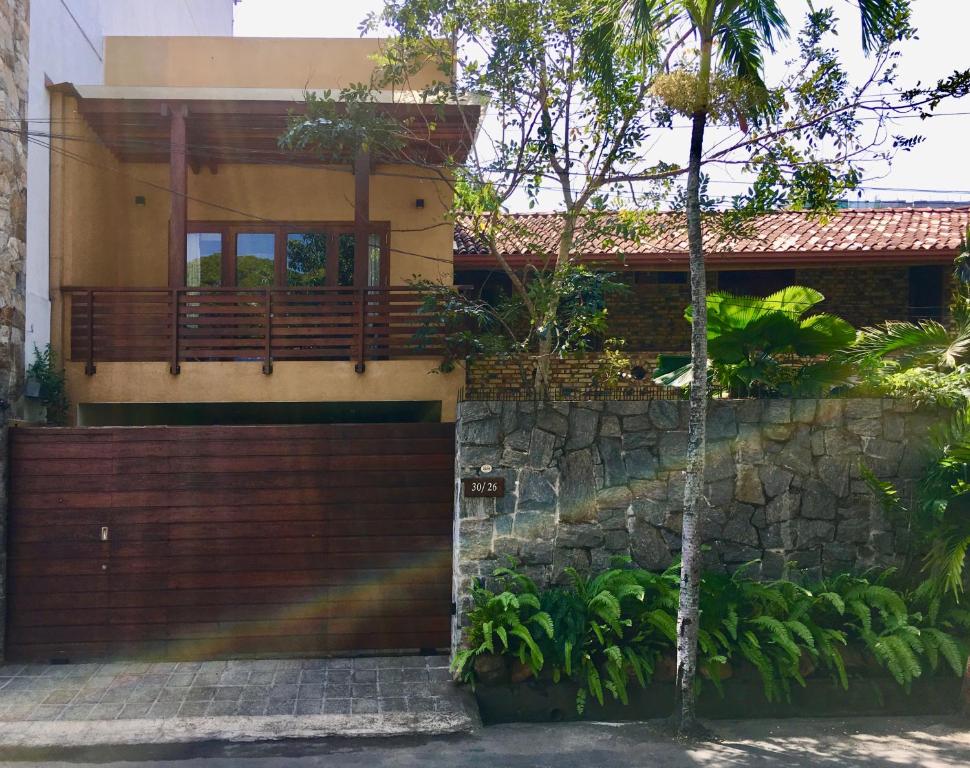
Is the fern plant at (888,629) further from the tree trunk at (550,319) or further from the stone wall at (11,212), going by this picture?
the stone wall at (11,212)

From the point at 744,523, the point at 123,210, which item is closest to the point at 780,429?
the point at 744,523

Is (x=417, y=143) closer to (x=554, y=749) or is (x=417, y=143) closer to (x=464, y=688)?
(x=464, y=688)

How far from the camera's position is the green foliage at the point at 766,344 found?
8.84 metres

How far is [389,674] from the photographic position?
29.6 ft

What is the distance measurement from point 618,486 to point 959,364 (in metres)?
3.27

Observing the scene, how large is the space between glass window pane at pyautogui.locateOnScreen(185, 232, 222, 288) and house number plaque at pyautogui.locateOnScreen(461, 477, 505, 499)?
614 cm

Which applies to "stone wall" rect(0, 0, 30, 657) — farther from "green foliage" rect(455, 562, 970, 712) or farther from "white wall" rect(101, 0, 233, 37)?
"green foliage" rect(455, 562, 970, 712)

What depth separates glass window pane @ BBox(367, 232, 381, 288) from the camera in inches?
517

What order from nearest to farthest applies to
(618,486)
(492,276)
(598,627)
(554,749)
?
(554,749)
(598,627)
(618,486)
(492,276)

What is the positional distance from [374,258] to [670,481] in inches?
232

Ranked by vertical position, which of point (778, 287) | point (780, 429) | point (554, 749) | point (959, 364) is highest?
point (778, 287)

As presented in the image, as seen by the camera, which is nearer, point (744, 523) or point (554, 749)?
point (554, 749)

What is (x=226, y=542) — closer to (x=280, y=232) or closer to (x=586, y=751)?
(x=586, y=751)

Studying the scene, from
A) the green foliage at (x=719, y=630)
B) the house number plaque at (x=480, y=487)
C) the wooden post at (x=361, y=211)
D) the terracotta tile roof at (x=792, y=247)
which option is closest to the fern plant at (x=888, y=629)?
the green foliage at (x=719, y=630)
